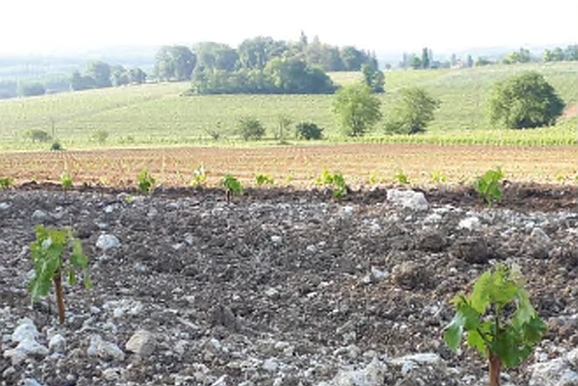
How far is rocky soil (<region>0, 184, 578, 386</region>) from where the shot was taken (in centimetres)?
431

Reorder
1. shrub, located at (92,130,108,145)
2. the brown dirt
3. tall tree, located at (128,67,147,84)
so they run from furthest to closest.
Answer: tall tree, located at (128,67,147,84)
shrub, located at (92,130,108,145)
the brown dirt

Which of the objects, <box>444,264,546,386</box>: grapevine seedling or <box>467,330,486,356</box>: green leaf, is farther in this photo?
<box>467,330,486,356</box>: green leaf

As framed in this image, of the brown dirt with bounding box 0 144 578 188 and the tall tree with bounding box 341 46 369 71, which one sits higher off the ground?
the tall tree with bounding box 341 46 369 71

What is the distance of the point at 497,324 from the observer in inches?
138

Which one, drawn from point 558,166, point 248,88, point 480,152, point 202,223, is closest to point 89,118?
point 248,88

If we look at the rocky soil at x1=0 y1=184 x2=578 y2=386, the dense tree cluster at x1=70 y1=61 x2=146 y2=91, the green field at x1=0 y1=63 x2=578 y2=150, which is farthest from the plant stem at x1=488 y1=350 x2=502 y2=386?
the dense tree cluster at x1=70 y1=61 x2=146 y2=91

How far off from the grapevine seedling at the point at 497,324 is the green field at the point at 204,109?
5471cm

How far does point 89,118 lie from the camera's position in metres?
75.6

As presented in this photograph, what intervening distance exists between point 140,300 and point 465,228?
3.43m

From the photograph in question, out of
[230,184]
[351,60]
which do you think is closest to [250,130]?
[230,184]

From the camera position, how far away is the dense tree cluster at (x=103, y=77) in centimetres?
12112

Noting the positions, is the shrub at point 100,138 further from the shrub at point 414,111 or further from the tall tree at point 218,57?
the tall tree at point 218,57

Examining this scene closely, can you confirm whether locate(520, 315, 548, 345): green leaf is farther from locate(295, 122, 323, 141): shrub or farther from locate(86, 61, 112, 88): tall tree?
locate(86, 61, 112, 88): tall tree

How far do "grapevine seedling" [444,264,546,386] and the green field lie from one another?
54.7 meters
